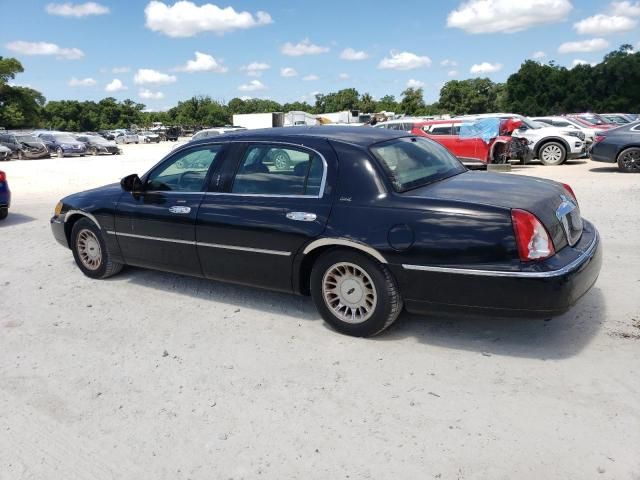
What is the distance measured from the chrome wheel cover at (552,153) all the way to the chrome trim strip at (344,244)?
15.5m

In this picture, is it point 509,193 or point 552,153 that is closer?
point 509,193

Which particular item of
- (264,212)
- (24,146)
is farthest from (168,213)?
(24,146)

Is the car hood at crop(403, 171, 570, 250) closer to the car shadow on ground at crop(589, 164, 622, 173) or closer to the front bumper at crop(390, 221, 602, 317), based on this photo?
the front bumper at crop(390, 221, 602, 317)

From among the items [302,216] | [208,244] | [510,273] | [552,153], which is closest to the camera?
[510,273]

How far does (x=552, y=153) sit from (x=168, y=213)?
610 inches

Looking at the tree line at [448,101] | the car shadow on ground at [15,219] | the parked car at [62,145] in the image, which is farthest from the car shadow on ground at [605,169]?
the tree line at [448,101]

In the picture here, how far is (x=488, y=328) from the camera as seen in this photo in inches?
168

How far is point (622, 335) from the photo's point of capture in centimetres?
400

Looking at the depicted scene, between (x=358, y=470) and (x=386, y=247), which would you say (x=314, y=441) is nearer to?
(x=358, y=470)

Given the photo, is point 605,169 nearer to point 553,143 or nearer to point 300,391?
point 553,143

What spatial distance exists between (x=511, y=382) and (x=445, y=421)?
63cm

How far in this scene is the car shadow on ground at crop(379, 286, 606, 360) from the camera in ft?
12.7

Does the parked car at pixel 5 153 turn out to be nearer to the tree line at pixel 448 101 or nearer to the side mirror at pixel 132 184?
the side mirror at pixel 132 184

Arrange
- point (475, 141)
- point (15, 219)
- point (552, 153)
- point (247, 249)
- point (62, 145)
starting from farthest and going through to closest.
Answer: point (62, 145) < point (552, 153) < point (475, 141) < point (15, 219) < point (247, 249)
